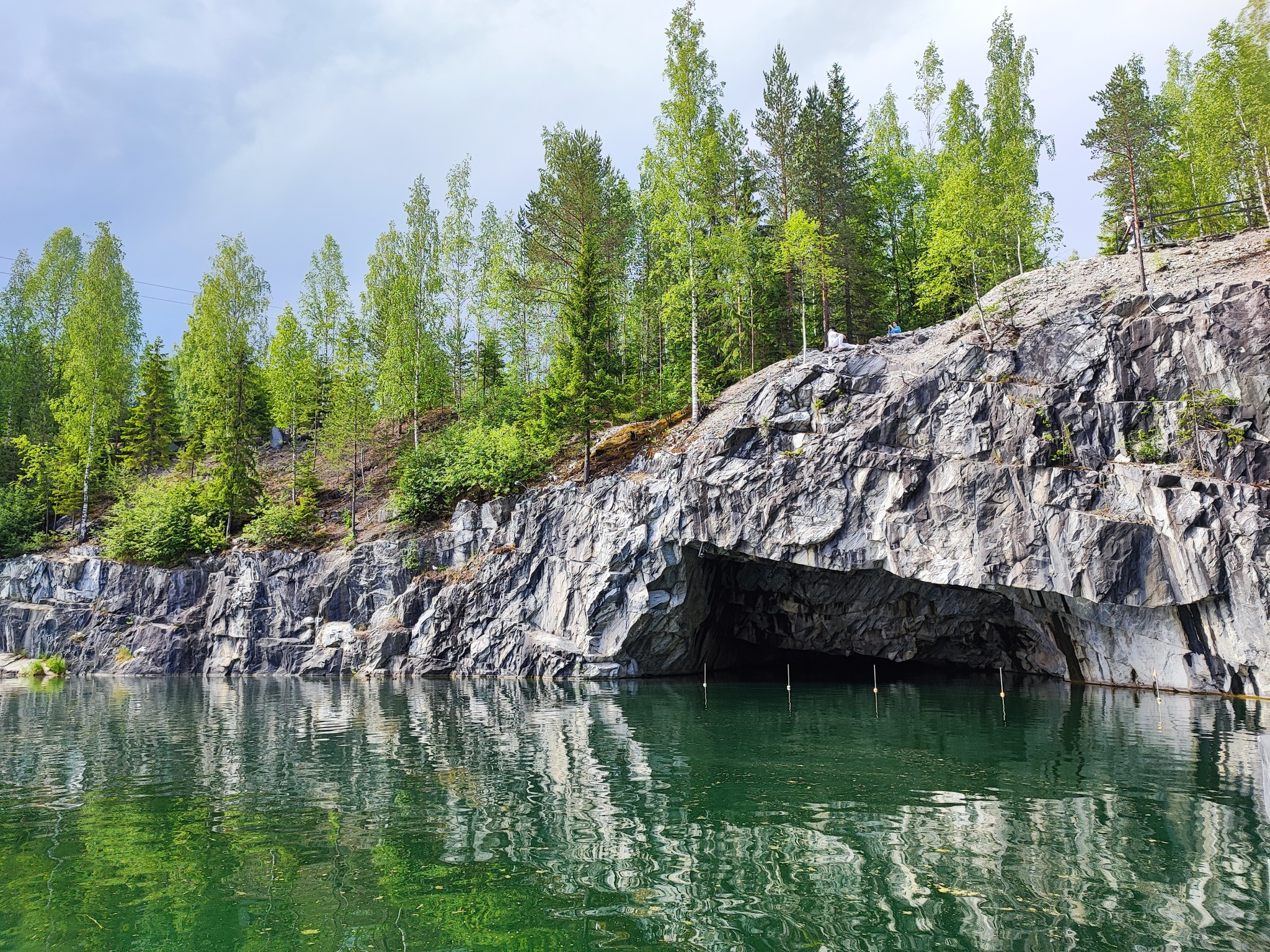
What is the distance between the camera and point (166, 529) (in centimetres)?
4550

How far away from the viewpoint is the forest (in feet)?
124

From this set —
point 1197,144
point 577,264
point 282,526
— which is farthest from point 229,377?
point 1197,144

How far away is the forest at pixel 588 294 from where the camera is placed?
1492 inches

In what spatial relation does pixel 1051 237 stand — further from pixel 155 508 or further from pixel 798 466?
pixel 155 508

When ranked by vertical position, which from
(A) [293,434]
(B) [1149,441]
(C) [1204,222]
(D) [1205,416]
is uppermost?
(C) [1204,222]

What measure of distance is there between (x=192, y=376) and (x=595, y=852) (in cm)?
6283

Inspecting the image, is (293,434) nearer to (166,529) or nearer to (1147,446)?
(166,529)

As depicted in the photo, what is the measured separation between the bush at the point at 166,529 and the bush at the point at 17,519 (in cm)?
587

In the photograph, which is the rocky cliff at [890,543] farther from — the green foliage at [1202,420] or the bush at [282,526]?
the bush at [282,526]

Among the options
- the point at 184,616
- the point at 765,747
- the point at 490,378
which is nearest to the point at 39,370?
the point at 184,616

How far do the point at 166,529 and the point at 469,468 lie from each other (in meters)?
20.9

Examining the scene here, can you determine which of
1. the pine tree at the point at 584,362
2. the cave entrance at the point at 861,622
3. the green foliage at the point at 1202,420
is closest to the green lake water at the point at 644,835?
the green foliage at the point at 1202,420

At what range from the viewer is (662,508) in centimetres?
3366

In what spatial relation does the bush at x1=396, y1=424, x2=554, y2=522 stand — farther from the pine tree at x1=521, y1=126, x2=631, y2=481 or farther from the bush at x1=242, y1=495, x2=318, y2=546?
the bush at x1=242, y1=495, x2=318, y2=546
